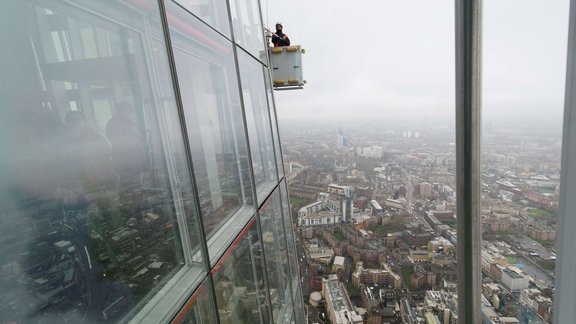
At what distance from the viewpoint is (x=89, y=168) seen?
3.26ft

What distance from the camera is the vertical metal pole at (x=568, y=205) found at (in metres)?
0.78

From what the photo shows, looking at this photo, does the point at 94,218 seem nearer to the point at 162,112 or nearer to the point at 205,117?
the point at 162,112

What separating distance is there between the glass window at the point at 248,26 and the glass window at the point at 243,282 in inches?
75.9

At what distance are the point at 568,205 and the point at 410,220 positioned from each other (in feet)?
18.3

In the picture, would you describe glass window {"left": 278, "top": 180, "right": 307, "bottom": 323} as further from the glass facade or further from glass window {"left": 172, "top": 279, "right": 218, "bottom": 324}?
glass window {"left": 172, "top": 279, "right": 218, "bottom": 324}

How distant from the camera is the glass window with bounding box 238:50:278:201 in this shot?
2920 millimetres

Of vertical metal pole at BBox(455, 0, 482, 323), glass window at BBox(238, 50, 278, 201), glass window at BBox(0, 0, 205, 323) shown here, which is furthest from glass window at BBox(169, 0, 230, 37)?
vertical metal pole at BBox(455, 0, 482, 323)

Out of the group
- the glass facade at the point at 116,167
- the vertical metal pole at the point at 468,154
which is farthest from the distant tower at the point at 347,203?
the glass facade at the point at 116,167

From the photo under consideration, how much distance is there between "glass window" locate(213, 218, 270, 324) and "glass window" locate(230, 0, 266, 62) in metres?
1.93

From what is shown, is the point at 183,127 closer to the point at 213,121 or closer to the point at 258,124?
the point at 213,121

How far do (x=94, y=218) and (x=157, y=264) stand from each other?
0.45 m

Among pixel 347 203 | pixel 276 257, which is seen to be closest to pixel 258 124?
pixel 276 257

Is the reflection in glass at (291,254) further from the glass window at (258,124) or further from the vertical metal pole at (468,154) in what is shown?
the vertical metal pole at (468,154)

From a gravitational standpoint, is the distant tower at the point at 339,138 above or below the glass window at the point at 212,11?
below
